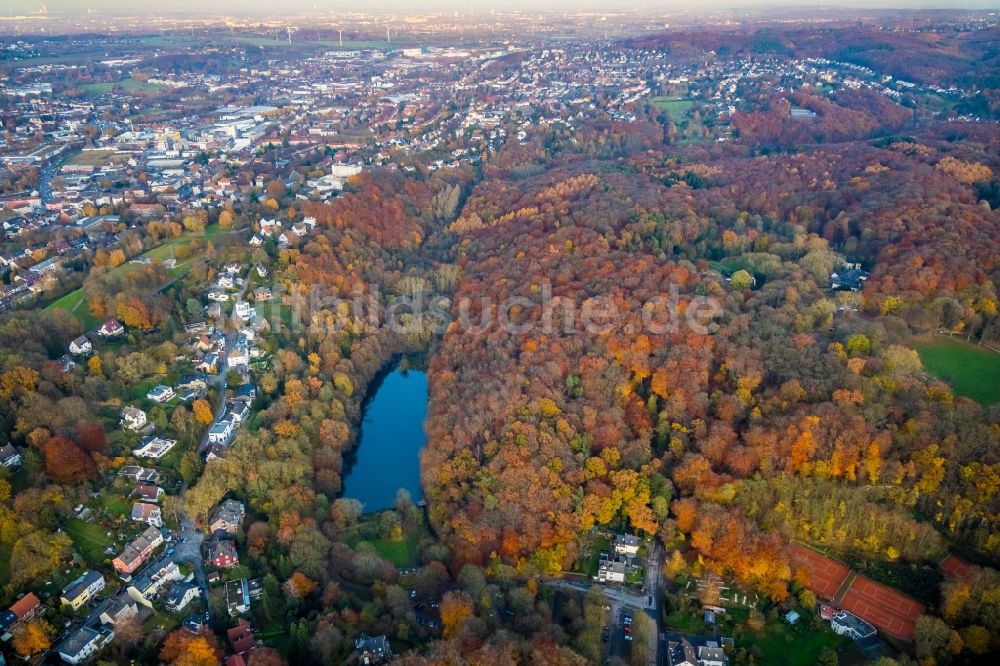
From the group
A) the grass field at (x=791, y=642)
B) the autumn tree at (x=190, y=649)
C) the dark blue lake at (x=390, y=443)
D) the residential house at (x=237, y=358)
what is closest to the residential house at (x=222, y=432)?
the residential house at (x=237, y=358)

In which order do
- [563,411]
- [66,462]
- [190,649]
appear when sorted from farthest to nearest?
[563,411], [66,462], [190,649]

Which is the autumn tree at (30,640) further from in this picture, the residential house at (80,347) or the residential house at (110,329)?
the residential house at (110,329)

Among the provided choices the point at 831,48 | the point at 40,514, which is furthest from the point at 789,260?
the point at 831,48

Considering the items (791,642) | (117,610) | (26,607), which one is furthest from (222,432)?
(791,642)

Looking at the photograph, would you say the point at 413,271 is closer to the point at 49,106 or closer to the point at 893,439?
the point at 893,439

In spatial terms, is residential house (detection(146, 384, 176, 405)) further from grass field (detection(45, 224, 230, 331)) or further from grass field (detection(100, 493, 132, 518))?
grass field (detection(45, 224, 230, 331))

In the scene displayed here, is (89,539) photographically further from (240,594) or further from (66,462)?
(240,594)
